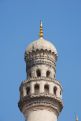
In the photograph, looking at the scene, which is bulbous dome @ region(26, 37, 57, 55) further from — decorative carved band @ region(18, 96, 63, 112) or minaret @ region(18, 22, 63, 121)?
decorative carved band @ region(18, 96, 63, 112)

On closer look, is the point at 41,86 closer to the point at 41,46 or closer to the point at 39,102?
the point at 39,102

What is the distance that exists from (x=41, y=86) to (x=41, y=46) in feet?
7.81

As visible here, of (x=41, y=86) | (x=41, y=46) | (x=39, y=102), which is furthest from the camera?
(x=41, y=46)

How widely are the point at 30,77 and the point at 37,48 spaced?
162 cm

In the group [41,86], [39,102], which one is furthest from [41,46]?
[39,102]

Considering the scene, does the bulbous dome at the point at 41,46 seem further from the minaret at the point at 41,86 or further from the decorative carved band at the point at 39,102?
the decorative carved band at the point at 39,102

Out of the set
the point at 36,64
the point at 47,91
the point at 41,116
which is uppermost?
the point at 36,64

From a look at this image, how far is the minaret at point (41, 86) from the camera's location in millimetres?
19672

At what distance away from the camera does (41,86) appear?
20.2 m

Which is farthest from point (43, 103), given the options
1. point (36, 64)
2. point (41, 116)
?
point (36, 64)

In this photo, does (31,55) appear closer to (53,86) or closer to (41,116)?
(53,86)

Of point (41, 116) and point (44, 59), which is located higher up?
point (44, 59)

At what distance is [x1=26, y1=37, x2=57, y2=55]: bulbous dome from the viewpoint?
21703mm

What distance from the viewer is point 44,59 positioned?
21.3 metres
